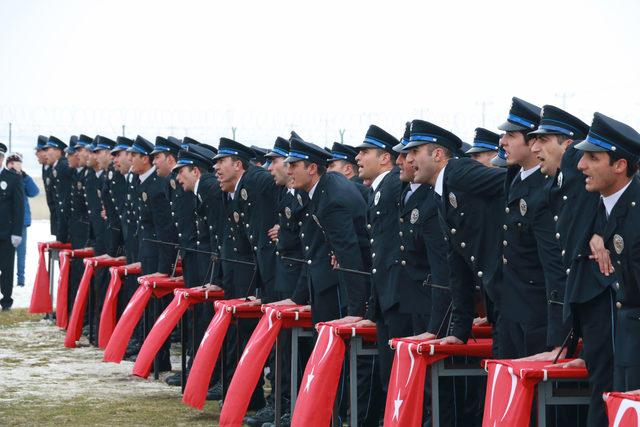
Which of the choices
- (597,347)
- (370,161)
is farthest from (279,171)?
(597,347)

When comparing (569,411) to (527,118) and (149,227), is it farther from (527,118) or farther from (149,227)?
(149,227)

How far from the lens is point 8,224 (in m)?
18.0

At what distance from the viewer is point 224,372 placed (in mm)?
10328

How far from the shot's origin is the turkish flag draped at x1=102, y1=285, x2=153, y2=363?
458 inches

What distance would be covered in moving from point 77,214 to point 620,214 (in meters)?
11.8

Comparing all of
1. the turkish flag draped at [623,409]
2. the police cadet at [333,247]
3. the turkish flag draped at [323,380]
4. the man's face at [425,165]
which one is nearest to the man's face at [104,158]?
the police cadet at [333,247]

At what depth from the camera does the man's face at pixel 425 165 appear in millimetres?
7738

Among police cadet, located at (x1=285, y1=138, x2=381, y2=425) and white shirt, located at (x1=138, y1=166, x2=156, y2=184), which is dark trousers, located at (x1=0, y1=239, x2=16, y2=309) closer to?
white shirt, located at (x1=138, y1=166, x2=156, y2=184)

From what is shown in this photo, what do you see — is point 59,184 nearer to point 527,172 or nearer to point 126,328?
point 126,328

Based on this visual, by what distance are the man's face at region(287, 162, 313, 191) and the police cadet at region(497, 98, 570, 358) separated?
8.19 feet

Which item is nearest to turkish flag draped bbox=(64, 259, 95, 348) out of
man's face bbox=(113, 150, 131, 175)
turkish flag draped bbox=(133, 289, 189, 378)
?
man's face bbox=(113, 150, 131, 175)

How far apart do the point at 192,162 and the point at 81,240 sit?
5241 mm

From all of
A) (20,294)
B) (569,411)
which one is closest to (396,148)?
(569,411)

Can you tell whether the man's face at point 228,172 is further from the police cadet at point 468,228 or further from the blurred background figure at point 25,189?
the blurred background figure at point 25,189
